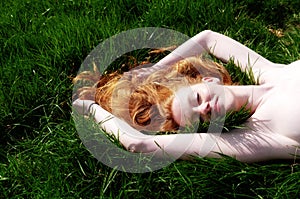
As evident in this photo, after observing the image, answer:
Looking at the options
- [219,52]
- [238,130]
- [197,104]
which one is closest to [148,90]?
[197,104]

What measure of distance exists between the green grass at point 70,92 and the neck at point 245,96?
34 centimetres

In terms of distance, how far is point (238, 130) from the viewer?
248 centimetres

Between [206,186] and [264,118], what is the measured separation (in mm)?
477

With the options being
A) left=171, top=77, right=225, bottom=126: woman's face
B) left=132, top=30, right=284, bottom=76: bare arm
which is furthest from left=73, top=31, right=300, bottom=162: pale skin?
left=132, top=30, right=284, bottom=76: bare arm

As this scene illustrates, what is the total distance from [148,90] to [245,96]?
1.65 ft

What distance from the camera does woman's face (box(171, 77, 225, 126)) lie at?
2.41m

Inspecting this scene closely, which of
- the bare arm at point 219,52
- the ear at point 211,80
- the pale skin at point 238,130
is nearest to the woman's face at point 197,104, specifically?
the pale skin at point 238,130

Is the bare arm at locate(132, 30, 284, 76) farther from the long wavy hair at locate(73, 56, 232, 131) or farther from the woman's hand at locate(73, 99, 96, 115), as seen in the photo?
the woman's hand at locate(73, 99, 96, 115)

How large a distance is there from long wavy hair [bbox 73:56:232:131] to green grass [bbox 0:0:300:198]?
0.68 ft

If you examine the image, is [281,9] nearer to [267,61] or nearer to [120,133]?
[267,61]

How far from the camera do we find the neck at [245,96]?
251cm

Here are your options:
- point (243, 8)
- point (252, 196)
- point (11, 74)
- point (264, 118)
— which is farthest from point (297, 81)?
point (11, 74)

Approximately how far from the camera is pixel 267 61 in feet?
9.45

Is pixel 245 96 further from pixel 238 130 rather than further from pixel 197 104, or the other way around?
pixel 197 104
